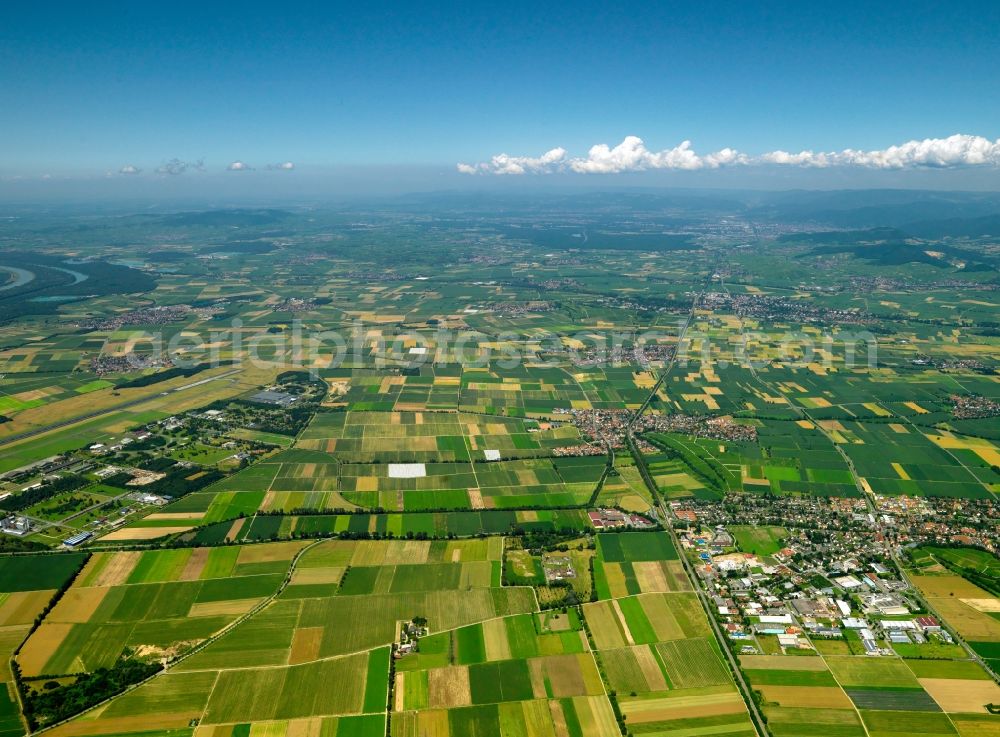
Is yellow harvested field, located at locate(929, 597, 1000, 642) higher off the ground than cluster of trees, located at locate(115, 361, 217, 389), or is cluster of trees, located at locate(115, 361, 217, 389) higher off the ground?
cluster of trees, located at locate(115, 361, 217, 389)

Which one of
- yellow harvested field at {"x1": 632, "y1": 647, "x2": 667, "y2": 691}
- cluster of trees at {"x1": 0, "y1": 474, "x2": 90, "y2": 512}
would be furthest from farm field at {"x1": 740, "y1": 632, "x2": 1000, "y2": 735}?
cluster of trees at {"x1": 0, "y1": 474, "x2": 90, "y2": 512}

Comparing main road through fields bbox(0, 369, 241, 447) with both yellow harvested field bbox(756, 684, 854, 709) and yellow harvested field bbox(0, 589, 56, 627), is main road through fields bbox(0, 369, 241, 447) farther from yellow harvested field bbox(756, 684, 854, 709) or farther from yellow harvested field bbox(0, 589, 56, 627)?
yellow harvested field bbox(756, 684, 854, 709)

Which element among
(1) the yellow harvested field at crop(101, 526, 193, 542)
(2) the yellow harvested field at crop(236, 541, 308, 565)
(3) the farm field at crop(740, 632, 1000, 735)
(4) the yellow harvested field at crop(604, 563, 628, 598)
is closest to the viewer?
(3) the farm field at crop(740, 632, 1000, 735)

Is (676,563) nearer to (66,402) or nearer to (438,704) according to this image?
(438,704)

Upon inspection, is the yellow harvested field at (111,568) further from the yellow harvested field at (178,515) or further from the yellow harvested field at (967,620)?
the yellow harvested field at (967,620)

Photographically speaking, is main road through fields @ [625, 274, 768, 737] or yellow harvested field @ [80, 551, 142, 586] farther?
yellow harvested field @ [80, 551, 142, 586]

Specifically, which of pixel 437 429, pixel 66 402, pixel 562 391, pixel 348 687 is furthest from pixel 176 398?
pixel 348 687

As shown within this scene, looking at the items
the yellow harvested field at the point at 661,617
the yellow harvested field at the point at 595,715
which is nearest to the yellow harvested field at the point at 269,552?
the yellow harvested field at the point at 595,715

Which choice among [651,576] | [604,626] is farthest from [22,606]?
[651,576]
